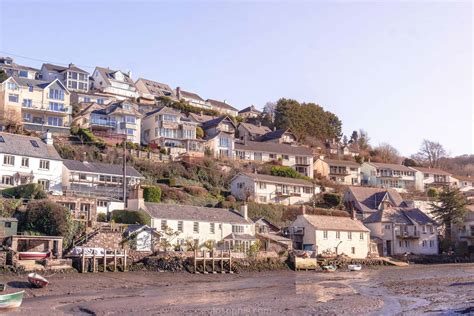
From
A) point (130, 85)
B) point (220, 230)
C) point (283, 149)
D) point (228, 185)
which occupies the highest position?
point (130, 85)

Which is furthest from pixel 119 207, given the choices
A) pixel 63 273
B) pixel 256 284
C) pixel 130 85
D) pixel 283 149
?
pixel 130 85

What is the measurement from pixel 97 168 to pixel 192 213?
13466mm

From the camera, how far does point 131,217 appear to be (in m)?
54.2

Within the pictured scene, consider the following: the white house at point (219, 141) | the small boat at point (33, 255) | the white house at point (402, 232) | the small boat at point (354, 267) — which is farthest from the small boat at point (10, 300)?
the white house at point (219, 141)

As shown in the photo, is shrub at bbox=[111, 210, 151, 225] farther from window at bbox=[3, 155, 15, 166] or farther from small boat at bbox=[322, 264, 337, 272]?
small boat at bbox=[322, 264, 337, 272]

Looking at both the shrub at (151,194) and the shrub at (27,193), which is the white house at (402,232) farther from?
the shrub at (27,193)

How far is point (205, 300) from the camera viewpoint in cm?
3531

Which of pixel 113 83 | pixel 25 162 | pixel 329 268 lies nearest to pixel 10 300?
pixel 25 162

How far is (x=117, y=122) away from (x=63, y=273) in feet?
157

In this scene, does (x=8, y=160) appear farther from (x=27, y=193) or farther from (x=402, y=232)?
(x=402, y=232)

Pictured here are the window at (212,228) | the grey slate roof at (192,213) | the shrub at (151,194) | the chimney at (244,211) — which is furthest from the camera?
the chimney at (244,211)

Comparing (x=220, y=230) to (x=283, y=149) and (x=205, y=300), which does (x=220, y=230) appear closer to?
(x=205, y=300)

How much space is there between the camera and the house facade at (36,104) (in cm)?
8006

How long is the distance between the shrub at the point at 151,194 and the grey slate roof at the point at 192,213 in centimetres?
449
